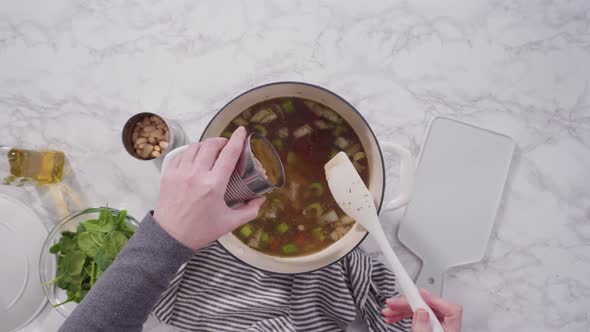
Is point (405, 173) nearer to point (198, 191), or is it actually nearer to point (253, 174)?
point (253, 174)

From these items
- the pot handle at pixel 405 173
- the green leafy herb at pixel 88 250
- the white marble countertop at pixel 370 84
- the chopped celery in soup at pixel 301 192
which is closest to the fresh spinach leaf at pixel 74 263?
the green leafy herb at pixel 88 250

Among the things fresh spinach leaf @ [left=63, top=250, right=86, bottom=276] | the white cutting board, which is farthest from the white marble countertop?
fresh spinach leaf @ [left=63, top=250, right=86, bottom=276]

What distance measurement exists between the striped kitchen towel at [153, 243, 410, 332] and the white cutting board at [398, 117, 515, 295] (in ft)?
0.47

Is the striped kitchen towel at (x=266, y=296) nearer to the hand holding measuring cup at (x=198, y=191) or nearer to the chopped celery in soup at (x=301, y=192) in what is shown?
the chopped celery in soup at (x=301, y=192)

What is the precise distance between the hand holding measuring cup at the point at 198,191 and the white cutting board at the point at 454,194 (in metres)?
0.54

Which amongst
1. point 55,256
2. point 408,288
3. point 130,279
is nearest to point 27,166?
point 55,256

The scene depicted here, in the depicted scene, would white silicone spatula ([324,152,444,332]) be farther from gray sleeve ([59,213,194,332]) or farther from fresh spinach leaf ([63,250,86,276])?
fresh spinach leaf ([63,250,86,276])

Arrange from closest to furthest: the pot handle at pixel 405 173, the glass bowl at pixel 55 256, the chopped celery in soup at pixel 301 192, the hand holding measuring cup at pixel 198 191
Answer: the hand holding measuring cup at pixel 198 191 < the pot handle at pixel 405 173 < the chopped celery in soup at pixel 301 192 < the glass bowl at pixel 55 256

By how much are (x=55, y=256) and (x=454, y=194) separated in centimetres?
105

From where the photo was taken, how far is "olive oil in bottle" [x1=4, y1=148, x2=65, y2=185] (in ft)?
3.67

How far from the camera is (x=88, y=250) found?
103cm

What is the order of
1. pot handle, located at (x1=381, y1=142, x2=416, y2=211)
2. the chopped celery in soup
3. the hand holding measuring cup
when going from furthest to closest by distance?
the chopped celery in soup → pot handle, located at (x1=381, y1=142, x2=416, y2=211) → the hand holding measuring cup

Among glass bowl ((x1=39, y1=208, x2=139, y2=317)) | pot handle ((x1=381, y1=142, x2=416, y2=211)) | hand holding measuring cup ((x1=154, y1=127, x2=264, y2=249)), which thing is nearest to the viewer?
hand holding measuring cup ((x1=154, y1=127, x2=264, y2=249))

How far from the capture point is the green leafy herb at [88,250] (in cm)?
101
